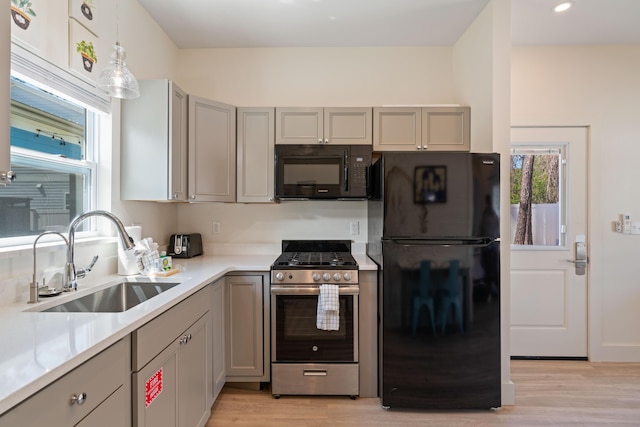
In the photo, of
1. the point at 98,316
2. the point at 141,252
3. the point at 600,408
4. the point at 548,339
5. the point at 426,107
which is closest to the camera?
the point at 98,316

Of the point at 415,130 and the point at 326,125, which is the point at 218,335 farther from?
the point at 415,130

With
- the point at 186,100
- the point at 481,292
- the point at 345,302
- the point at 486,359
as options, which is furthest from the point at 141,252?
the point at 486,359

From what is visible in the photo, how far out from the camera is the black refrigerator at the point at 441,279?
1.96 m

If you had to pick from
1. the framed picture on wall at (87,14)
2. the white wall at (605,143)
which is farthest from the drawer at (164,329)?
the white wall at (605,143)

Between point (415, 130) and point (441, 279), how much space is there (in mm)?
1227

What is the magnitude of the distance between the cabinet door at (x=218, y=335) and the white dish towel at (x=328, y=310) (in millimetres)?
650

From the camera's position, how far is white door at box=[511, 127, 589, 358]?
273 centimetres

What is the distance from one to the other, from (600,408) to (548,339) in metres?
0.73

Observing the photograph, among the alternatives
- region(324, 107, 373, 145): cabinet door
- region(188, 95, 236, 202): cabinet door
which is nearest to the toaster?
region(188, 95, 236, 202): cabinet door

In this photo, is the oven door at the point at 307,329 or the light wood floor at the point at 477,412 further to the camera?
the oven door at the point at 307,329

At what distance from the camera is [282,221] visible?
2.83 m

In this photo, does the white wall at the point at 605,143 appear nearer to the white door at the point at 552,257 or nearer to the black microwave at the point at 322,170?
the white door at the point at 552,257

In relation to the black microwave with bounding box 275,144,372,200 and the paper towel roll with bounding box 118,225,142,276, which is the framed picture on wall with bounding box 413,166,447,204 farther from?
the paper towel roll with bounding box 118,225,142,276

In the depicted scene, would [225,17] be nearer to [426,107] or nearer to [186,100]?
[186,100]
